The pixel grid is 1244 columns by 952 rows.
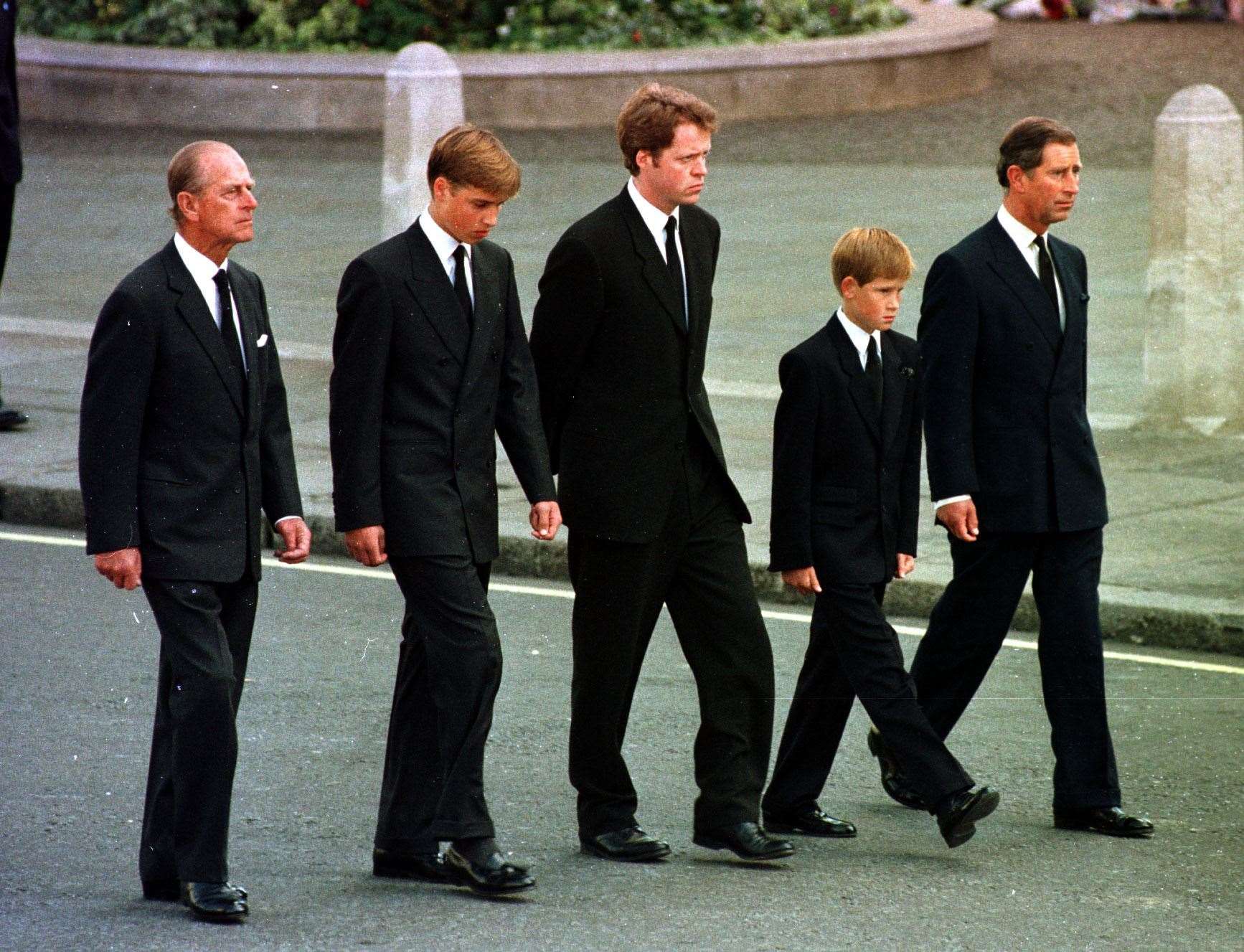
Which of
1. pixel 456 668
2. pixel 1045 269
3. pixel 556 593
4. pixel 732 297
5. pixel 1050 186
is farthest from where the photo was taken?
pixel 732 297

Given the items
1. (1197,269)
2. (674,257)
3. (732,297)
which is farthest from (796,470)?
(732,297)

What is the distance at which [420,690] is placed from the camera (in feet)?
17.8

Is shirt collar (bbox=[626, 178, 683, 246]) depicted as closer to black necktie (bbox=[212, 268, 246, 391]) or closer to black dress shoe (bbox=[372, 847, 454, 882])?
black necktie (bbox=[212, 268, 246, 391])

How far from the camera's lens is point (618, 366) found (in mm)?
5504

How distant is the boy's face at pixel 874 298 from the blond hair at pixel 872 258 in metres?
0.01

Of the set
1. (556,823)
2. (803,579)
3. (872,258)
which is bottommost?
(556,823)

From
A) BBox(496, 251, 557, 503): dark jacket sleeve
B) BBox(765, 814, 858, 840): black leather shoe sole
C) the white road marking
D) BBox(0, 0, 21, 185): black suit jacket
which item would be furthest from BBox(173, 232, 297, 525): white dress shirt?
BBox(0, 0, 21, 185): black suit jacket

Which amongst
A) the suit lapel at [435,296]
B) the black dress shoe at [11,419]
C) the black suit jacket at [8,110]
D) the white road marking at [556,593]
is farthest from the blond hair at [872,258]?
the black dress shoe at [11,419]

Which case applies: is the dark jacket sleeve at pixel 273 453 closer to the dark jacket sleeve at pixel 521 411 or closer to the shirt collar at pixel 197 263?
the shirt collar at pixel 197 263

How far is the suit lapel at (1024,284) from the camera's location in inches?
234

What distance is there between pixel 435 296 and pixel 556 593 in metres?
3.58

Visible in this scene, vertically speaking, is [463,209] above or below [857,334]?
above

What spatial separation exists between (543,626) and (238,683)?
3.00m

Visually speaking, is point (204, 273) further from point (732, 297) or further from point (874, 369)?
point (732, 297)
